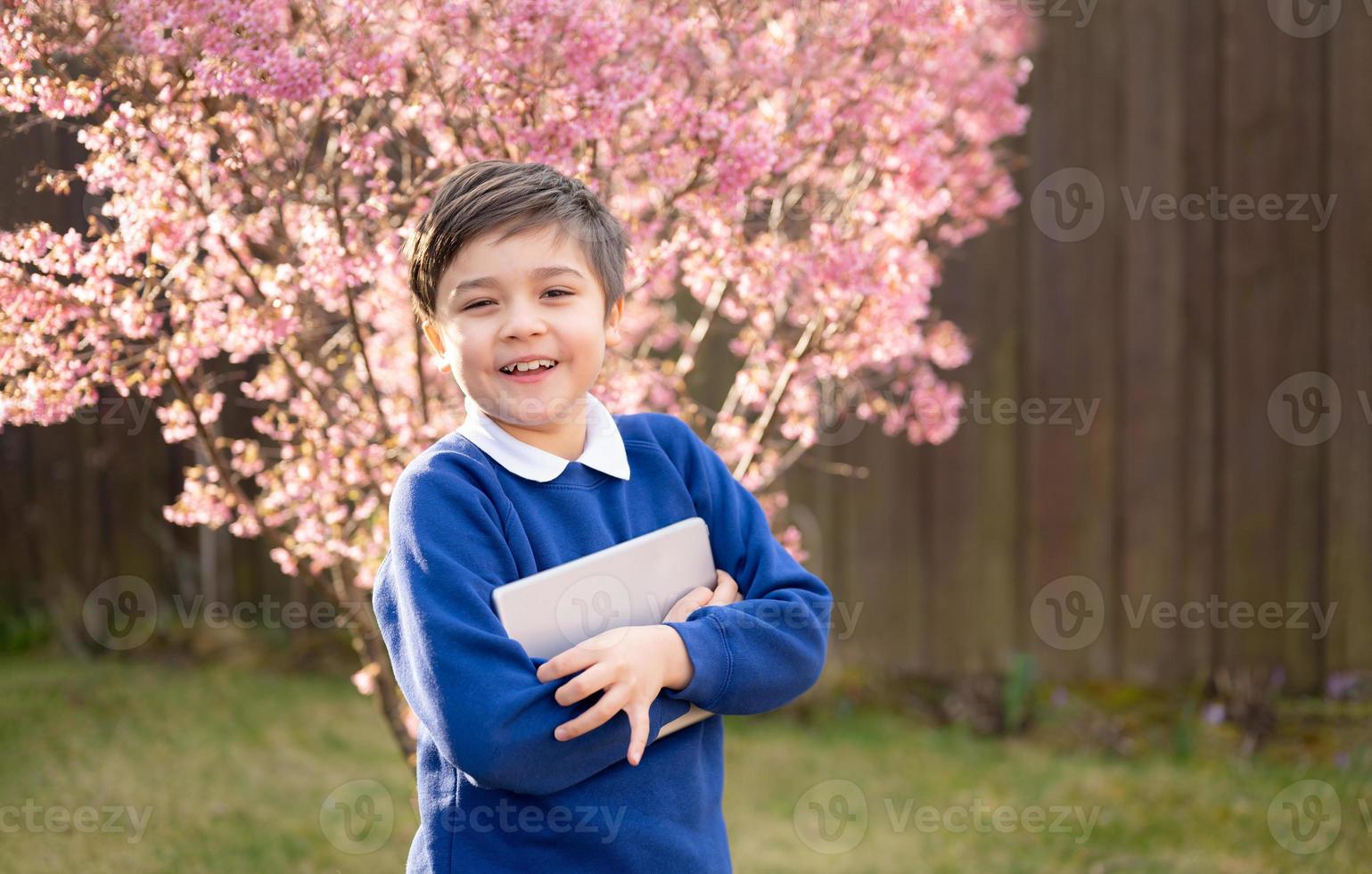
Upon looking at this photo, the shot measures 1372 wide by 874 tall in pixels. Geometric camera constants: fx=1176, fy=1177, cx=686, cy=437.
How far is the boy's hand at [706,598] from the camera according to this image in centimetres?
155

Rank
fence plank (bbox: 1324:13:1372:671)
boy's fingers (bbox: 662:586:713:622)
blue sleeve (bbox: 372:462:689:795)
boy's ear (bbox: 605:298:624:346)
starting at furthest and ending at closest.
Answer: fence plank (bbox: 1324:13:1372:671)
boy's ear (bbox: 605:298:624:346)
boy's fingers (bbox: 662:586:713:622)
blue sleeve (bbox: 372:462:689:795)

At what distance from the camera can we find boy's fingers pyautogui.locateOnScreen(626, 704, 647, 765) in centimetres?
137

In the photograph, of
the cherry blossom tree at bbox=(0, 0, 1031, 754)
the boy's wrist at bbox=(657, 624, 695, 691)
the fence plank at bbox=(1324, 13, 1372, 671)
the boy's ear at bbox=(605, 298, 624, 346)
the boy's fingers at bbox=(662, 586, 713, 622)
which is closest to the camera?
the boy's wrist at bbox=(657, 624, 695, 691)

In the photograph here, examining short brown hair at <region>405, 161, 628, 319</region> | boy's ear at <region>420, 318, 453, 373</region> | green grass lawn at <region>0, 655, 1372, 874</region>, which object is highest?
short brown hair at <region>405, 161, 628, 319</region>

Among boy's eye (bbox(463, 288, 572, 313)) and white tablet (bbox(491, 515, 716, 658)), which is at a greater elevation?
boy's eye (bbox(463, 288, 572, 313))

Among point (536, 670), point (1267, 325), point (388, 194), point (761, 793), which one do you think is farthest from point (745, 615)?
point (1267, 325)

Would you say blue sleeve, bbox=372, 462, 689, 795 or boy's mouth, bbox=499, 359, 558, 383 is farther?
boy's mouth, bbox=499, 359, 558, 383

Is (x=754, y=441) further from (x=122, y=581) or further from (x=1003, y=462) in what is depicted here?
(x=122, y=581)

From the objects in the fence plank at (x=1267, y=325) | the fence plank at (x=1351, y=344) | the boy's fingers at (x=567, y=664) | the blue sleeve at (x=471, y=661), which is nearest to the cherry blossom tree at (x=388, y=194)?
the blue sleeve at (x=471, y=661)

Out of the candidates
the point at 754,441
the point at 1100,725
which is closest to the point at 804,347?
the point at 754,441

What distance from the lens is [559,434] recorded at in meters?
1.59

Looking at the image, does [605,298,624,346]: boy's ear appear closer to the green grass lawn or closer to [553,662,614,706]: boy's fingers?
[553,662,614,706]: boy's fingers

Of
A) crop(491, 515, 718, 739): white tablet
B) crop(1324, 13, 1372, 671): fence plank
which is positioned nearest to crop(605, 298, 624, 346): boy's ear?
crop(491, 515, 718, 739): white tablet

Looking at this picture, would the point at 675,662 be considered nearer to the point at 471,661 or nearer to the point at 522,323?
the point at 471,661
